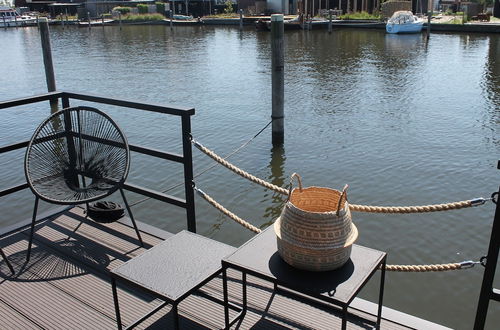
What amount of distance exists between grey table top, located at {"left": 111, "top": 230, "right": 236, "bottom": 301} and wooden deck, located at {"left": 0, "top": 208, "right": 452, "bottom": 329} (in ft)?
1.54

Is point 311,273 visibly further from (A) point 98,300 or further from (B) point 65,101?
(B) point 65,101

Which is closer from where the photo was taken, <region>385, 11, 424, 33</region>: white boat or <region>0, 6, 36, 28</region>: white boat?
<region>385, 11, 424, 33</region>: white boat

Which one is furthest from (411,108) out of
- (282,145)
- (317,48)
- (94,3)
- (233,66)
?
(94,3)

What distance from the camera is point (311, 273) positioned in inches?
95.6

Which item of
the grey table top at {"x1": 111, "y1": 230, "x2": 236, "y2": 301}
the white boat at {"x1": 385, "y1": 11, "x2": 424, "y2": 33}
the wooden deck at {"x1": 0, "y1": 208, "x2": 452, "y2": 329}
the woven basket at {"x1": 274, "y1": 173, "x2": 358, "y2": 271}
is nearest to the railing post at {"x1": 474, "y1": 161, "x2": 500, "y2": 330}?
the wooden deck at {"x1": 0, "y1": 208, "x2": 452, "y2": 329}

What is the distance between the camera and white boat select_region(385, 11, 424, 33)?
1342 inches

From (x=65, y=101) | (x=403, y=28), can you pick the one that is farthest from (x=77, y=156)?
(x=403, y=28)

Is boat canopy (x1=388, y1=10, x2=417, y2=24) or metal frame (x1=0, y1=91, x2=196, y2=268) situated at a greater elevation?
boat canopy (x1=388, y1=10, x2=417, y2=24)

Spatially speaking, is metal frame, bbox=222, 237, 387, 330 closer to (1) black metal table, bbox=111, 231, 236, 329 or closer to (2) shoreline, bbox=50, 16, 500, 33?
(1) black metal table, bbox=111, 231, 236, 329

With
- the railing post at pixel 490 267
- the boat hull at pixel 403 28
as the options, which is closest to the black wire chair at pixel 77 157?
the railing post at pixel 490 267

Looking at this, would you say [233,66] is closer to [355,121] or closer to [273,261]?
[355,121]

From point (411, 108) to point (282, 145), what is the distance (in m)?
4.91

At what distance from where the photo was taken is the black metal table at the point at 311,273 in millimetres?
2277

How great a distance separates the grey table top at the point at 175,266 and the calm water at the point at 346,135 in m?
2.91
